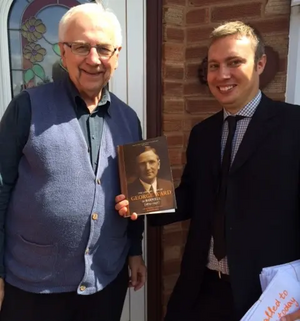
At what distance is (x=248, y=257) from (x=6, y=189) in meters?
0.90

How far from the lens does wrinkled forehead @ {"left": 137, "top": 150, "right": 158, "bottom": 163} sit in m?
1.31

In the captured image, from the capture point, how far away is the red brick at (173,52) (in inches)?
74.5

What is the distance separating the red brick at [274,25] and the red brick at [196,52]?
299 millimetres

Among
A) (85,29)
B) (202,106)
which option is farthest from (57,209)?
(202,106)

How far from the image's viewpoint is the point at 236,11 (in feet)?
5.86

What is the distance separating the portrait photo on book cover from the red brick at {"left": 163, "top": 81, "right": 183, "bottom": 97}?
683mm

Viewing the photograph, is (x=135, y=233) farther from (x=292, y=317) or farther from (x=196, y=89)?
(x=196, y=89)

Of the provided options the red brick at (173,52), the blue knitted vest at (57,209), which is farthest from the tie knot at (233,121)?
the red brick at (173,52)

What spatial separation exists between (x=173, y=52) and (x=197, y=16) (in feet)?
0.74

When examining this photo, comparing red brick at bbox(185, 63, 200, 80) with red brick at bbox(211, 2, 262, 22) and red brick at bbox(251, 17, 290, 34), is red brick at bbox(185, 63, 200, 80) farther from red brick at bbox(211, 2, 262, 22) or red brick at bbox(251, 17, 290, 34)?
red brick at bbox(251, 17, 290, 34)

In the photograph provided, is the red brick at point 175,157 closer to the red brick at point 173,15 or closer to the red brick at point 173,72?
the red brick at point 173,72

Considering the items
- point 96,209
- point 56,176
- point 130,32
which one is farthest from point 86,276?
point 130,32

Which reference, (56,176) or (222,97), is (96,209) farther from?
(222,97)

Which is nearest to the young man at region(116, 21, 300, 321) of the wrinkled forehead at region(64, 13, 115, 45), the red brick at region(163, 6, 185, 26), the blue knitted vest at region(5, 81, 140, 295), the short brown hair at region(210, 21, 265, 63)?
the short brown hair at region(210, 21, 265, 63)
